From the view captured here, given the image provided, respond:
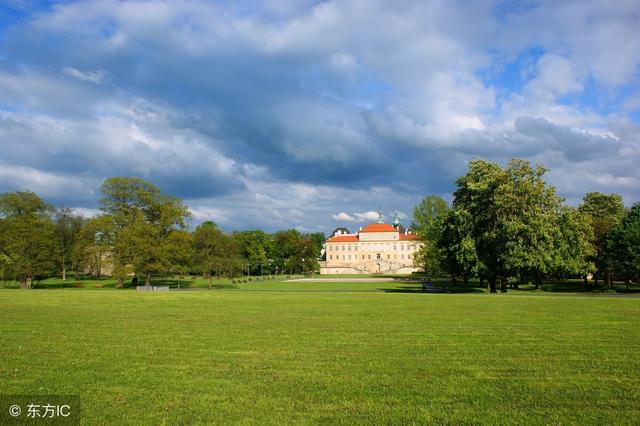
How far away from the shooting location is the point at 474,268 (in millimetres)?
44031

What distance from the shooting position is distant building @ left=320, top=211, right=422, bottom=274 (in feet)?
500

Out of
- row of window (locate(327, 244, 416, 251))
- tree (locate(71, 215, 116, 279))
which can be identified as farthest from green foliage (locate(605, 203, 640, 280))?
row of window (locate(327, 244, 416, 251))

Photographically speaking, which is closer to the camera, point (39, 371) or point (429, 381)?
point (429, 381)

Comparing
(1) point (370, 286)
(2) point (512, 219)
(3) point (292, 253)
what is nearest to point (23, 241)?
(1) point (370, 286)

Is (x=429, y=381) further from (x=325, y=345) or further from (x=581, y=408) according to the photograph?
(x=325, y=345)

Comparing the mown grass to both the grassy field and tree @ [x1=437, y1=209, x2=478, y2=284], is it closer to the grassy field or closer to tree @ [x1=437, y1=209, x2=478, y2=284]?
tree @ [x1=437, y1=209, x2=478, y2=284]

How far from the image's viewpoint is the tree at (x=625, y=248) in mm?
48594

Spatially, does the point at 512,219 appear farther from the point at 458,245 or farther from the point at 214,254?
the point at 214,254

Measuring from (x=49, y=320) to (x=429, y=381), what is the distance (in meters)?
17.1

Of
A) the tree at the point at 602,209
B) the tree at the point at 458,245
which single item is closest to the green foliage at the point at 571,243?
the tree at the point at 458,245

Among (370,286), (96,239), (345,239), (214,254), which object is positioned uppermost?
(345,239)

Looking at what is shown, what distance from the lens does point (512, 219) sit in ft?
145

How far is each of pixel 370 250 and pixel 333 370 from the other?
154 m

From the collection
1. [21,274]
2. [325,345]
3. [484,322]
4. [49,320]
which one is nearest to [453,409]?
[325,345]
